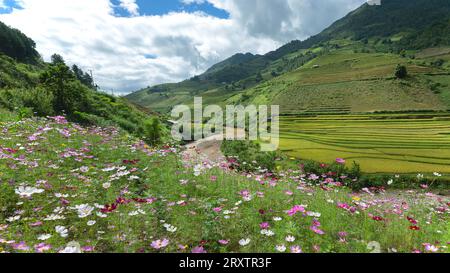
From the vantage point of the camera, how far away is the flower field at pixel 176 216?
142 inches

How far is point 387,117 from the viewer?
46938 millimetres

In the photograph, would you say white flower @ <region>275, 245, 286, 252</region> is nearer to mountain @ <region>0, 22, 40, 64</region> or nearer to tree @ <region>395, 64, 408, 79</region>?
mountain @ <region>0, 22, 40, 64</region>

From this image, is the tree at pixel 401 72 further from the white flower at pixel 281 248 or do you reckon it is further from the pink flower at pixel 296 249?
the white flower at pixel 281 248

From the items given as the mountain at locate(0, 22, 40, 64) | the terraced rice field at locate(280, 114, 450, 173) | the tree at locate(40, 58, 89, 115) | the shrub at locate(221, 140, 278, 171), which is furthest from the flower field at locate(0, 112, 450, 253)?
the mountain at locate(0, 22, 40, 64)

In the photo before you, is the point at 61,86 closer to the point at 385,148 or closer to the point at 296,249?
the point at 296,249

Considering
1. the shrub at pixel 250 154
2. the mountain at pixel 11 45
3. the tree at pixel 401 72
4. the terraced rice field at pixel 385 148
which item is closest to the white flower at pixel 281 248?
the shrub at pixel 250 154

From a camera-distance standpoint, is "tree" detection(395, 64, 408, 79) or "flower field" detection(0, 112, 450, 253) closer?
"flower field" detection(0, 112, 450, 253)

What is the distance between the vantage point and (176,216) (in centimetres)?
429

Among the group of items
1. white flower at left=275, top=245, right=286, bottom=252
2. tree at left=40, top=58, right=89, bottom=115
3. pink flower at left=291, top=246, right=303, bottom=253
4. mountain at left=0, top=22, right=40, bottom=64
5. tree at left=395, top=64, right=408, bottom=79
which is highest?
mountain at left=0, top=22, right=40, bottom=64

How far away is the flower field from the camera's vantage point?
360 cm
